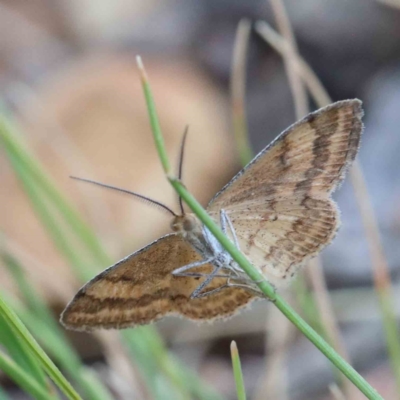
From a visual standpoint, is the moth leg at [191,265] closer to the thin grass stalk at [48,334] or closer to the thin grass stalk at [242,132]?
the thin grass stalk at [48,334]

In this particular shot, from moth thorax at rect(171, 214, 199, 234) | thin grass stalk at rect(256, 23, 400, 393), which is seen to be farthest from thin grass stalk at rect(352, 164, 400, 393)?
moth thorax at rect(171, 214, 199, 234)

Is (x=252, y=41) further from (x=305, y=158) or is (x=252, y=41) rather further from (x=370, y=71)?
(x=305, y=158)

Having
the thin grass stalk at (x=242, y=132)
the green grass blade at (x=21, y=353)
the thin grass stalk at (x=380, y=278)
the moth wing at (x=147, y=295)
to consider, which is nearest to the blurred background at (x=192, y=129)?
the thin grass stalk at (x=242, y=132)

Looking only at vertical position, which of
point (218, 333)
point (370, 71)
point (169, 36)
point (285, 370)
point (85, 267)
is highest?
point (169, 36)

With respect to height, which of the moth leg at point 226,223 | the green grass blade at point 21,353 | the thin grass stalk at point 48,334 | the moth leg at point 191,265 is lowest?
the thin grass stalk at point 48,334

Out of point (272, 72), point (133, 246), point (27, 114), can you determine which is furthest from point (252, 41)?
point (133, 246)

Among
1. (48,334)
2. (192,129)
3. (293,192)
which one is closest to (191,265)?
(293,192)

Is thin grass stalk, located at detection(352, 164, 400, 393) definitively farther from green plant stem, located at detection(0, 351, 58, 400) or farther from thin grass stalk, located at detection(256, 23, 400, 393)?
green plant stem, located at detection(0, 351, 58, 400)
